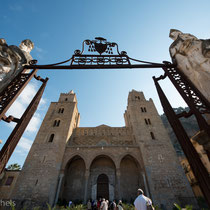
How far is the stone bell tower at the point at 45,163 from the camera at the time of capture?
458 inches

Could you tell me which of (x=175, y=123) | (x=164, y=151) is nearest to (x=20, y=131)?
(x=175, y=123)

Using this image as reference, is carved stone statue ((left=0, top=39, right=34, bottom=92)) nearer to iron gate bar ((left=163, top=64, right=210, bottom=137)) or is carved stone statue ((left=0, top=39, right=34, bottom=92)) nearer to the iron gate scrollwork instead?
the iron gate scrollwork

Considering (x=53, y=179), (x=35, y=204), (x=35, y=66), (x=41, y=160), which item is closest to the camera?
(x=35, y=66)

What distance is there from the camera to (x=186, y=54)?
3.25 metres

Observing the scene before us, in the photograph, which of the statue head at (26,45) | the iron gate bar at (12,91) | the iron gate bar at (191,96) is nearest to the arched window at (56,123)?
the statue head at (26,45)

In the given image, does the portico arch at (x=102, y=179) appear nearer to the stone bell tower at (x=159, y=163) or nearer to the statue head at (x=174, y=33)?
the stone bell tower at (x=159, y=163)

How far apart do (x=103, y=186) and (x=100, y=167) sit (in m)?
2.08

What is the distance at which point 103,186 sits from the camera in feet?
47.0

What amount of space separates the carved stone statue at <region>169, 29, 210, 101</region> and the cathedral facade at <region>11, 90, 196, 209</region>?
13.1 meters

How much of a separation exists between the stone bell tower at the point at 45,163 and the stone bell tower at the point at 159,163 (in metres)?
9.83

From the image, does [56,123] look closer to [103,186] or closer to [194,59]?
[103,186]

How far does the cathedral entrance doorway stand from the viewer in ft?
44.8

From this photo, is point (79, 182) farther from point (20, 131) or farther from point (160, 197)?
point (20, 131)

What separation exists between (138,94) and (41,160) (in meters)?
19.7
